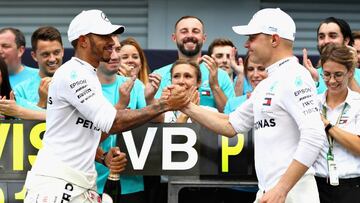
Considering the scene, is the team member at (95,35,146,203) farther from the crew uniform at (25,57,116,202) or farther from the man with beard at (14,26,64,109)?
the crew uniform at (25,57,116,202)


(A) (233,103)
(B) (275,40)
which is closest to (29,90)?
(A) (233,103)

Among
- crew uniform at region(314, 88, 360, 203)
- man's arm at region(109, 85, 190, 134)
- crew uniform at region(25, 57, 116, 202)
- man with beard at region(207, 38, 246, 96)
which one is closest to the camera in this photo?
crew uniform at region(25, 57, 116, 202)

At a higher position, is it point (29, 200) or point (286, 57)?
point (286, 57)

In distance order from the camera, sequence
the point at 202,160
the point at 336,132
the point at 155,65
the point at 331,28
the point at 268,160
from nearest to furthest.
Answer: the point at 268,160 → the point at 336,132 → the point at 202,160 → the point at 331,28 → the point at 155,65

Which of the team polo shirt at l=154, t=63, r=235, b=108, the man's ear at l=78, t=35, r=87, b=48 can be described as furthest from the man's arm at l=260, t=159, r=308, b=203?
the team polo shirt at l=154, t=63, r=235, b=108

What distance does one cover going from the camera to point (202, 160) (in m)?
6.76

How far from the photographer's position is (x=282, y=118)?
5559mm

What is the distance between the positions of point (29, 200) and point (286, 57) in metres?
1.94

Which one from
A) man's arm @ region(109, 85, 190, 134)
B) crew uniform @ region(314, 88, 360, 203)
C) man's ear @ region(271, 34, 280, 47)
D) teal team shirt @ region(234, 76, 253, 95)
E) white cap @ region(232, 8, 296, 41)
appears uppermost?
white cap @ region(232, 8, 296, 41)

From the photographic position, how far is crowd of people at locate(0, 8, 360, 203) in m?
5.55

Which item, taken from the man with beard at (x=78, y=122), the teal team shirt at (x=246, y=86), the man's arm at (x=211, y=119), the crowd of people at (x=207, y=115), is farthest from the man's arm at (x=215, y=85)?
the man with beard at (x=78, y=122)

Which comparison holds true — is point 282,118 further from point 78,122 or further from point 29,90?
Answer: point 29,90

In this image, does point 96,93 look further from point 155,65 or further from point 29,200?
point 155,65

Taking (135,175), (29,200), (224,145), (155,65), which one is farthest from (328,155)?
(155,65)
